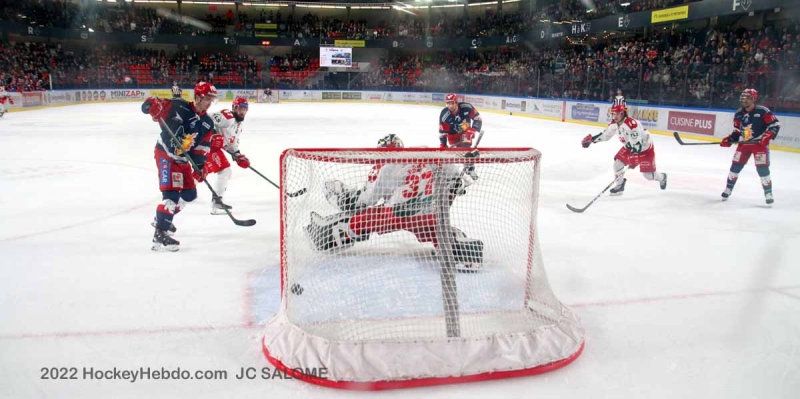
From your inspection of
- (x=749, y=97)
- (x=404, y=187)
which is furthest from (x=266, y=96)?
(x=404, y=187)

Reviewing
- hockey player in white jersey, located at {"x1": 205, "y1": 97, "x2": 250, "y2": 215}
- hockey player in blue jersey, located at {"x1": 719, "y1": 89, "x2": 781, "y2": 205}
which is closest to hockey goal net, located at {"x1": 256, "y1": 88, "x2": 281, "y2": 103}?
hockey player in white jersey, located at {"x1": 205, "y1": 97, "x2": 250, "y2": 215}

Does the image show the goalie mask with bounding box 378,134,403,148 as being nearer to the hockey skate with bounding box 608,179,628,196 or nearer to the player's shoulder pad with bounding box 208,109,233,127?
the player's shoulder pad with bounding box 208,109,233,127

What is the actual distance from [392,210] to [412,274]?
0.54 meters

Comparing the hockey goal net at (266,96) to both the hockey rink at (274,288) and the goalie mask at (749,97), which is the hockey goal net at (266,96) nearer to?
the hockey rink at (274,288)

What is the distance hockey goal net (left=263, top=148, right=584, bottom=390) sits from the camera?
9.09 feet

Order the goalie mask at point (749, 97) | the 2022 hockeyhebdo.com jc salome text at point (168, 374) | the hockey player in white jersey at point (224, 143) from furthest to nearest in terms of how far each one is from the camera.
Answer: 1. the goalie mask at point (749, 97)
2. the hockey player in white jersey at point (224, 143)
3. the 2022 hockeyhebdo.com jc salome text at point (168, 374)

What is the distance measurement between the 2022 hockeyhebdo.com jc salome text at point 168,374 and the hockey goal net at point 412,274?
0.11 feet

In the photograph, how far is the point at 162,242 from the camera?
4773 mm

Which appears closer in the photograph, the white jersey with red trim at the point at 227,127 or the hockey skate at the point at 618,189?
the white jersey with red trim at the point at 227,127

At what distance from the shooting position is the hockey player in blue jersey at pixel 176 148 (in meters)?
4.46

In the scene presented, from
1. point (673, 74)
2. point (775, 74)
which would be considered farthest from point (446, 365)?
point (673, 74)

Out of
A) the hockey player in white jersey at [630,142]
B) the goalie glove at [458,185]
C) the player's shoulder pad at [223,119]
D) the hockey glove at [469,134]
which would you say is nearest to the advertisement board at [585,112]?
the hockey glove at [469,134]

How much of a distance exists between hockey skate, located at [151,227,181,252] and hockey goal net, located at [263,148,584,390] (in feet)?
5.40

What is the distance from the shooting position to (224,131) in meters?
5.95
